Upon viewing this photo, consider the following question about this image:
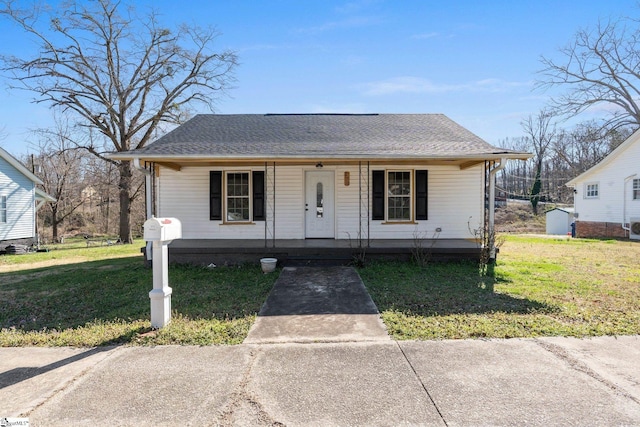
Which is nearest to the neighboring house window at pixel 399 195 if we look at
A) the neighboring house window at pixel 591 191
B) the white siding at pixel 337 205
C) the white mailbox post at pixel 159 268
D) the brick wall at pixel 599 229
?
the white siding at pixel 337 205

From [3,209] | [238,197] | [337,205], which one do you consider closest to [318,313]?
[337,205]

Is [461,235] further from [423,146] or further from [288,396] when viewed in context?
[288,396]

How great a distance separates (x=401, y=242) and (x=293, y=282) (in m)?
3.73

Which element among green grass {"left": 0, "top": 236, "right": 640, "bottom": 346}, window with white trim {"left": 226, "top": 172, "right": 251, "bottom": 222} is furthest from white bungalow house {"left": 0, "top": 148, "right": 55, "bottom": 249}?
window with white trim {"left": 226, "top": 172, "right": 251, "bottom": 222}

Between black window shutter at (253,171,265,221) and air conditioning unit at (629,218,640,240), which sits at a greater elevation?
black window shutter at (253,171,265,221)

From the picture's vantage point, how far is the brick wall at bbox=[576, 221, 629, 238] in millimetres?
15758

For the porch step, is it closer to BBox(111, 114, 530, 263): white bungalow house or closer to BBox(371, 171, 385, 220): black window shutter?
BBox(111, 114, 530, 263): white bungalow house

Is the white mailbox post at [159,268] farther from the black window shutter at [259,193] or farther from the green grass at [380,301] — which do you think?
the black window shutter at [259,193]

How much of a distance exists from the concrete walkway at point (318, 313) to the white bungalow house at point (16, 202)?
1445 cm

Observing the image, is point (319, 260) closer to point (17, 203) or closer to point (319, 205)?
point (319, 205)

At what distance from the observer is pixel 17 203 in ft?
48.2

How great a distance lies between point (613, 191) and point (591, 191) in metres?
1.61

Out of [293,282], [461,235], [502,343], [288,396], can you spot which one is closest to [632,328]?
[502,343]

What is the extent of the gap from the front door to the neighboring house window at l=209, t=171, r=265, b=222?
127cm
